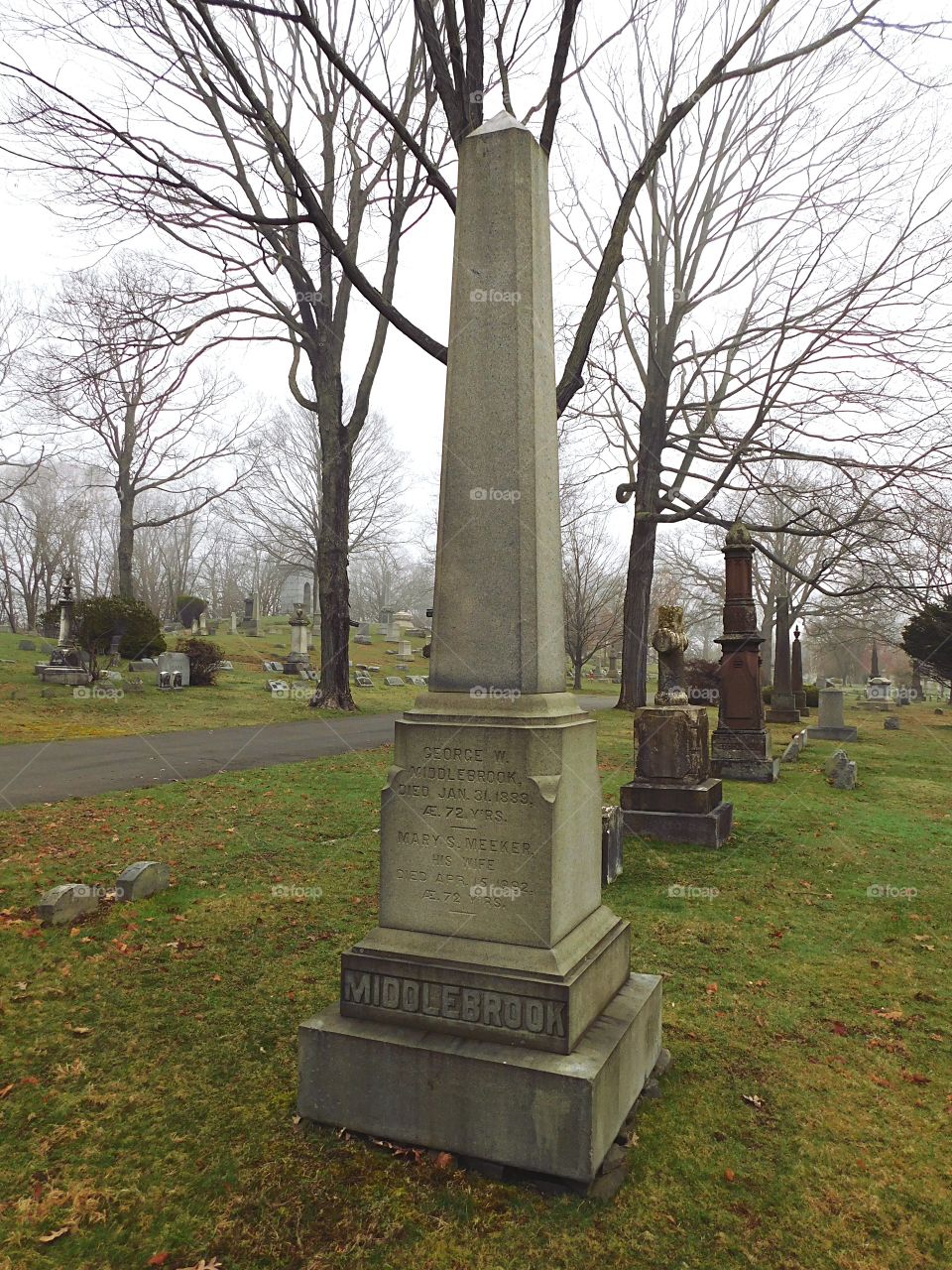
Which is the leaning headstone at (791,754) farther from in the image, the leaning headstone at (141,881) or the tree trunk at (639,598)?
the leaning headstone at (141,881)

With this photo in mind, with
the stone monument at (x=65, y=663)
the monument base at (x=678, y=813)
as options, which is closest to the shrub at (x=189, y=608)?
the stone monument at (x=65, y=663)

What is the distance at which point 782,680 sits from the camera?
23219mm

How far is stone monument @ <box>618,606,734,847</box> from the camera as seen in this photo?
796 cm

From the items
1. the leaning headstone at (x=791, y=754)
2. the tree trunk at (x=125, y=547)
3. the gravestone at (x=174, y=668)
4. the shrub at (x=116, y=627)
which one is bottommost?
the leaning headstone at (x=791, y=754)

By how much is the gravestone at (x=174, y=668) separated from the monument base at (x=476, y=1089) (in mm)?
19875

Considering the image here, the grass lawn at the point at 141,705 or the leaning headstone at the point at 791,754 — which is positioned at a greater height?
the grass lawn at the point at 141,705

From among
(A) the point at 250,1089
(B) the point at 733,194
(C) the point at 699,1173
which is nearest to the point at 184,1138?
(A) the point at 250,1089

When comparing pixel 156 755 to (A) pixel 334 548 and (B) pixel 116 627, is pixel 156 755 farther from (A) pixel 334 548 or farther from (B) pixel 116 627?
(B) pixel 116 627

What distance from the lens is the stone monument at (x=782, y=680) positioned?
2266 cm

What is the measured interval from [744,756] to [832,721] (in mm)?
7184

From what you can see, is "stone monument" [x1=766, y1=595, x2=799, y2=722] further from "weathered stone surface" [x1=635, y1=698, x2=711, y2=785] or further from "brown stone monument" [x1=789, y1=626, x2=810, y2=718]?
"weathered stone surface" [x1=635, y1=698, x2=711, y2=785]

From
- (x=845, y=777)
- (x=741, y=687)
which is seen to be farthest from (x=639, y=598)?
(x=845, y=777)

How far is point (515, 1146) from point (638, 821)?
5831 millimetres

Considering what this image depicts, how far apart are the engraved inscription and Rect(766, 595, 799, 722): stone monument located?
852 inches
